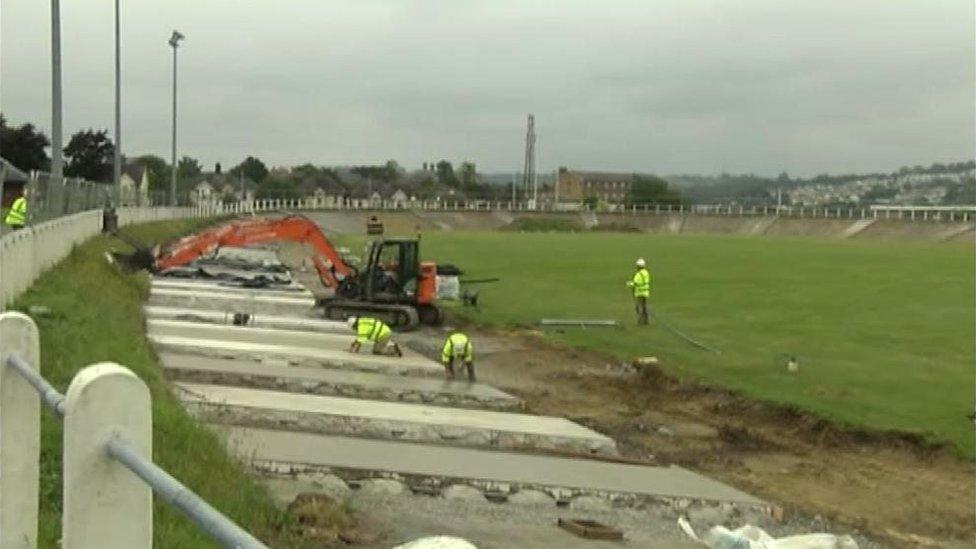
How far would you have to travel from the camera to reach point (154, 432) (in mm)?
10836

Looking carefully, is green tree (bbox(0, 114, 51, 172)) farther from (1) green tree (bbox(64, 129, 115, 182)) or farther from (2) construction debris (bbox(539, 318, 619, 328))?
(2) construction debris (bbox(539, 318, 619, 328))

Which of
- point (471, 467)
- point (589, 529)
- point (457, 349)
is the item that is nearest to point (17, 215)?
point (457, 349)

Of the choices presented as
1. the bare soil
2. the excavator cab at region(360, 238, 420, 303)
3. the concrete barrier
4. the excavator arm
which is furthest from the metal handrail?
the excavator arm

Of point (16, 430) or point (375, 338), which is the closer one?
point (16, 430)

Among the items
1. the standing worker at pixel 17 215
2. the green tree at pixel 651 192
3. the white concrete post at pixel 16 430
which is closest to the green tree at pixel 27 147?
the standing worker at pixel 17 215

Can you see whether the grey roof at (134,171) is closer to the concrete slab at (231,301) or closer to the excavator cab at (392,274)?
the concrete slab at (231,301)

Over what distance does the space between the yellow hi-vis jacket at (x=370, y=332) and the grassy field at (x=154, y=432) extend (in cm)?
419

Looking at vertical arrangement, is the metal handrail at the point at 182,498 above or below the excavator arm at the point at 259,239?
above

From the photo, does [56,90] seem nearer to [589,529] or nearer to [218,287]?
[218,287]

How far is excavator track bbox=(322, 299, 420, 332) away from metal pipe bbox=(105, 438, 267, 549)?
27.6 metres

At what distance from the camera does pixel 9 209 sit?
916 inches

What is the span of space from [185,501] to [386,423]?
48.3 feet

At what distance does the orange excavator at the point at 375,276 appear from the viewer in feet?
102

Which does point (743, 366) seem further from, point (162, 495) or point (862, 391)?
point (162, 495)
